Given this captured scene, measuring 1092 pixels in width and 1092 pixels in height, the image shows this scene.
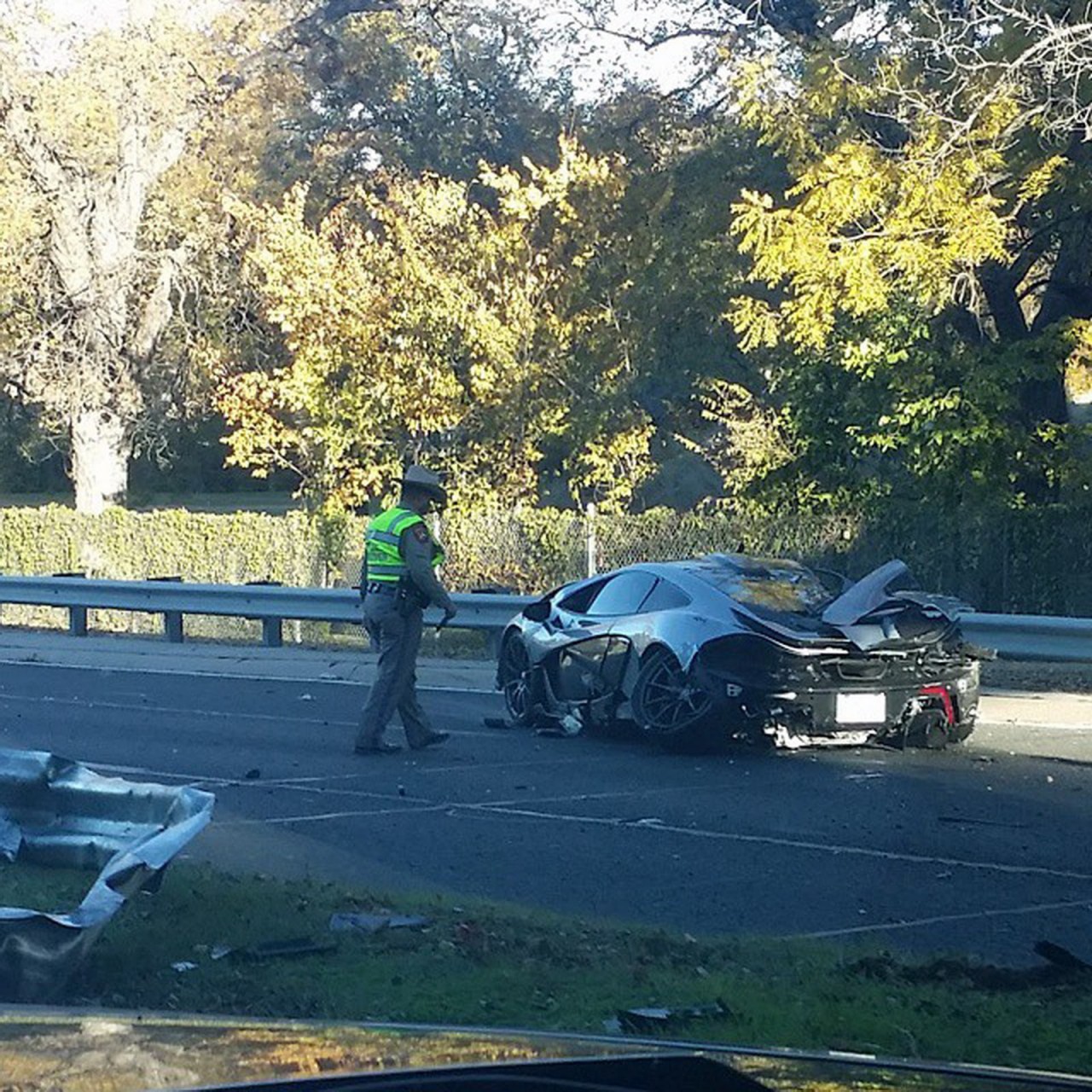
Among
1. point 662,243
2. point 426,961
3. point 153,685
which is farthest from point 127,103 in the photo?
point 426,961

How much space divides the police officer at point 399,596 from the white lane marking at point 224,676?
4189mm

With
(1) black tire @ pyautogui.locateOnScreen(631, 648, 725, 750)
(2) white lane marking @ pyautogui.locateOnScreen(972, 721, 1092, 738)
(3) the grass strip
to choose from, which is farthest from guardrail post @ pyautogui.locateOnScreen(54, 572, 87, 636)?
(3) the grass strip

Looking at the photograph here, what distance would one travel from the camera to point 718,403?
33.8 meters

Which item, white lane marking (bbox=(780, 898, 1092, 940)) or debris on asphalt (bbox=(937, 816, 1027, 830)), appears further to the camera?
debris on asphalt (bbox=(937, 816, 1027, 830))

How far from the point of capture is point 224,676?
19.2 metres

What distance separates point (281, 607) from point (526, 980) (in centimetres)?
1526

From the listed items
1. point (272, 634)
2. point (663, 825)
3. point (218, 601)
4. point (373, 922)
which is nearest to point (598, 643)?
point (663, 825)

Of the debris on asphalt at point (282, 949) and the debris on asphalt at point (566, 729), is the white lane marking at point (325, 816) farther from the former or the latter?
the debris on asphalt at point (282, 949)

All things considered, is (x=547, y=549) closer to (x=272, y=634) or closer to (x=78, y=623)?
(x=272, y=634)

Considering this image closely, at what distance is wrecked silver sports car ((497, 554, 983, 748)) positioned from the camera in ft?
39.8

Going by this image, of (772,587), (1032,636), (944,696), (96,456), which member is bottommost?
(944,696)

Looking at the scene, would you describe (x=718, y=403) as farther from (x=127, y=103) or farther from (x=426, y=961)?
(x=426, y=961)

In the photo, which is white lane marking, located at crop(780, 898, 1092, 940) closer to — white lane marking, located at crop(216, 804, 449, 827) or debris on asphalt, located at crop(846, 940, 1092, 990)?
debris on asphalt, located at crop(846, 940, 1092, 990)

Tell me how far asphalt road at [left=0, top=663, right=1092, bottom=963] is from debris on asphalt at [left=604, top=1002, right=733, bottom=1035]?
1515 millimetres
